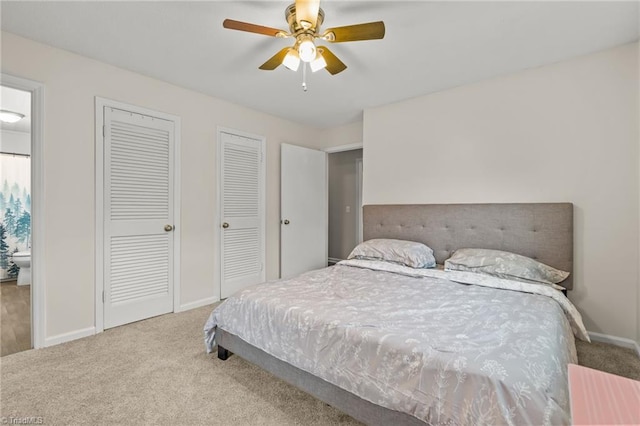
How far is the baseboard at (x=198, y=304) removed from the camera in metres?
3.24

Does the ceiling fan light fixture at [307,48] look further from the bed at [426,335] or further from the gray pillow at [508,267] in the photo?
the gray pillow at [508,267]

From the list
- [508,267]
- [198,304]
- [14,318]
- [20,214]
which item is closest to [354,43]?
[508,267]

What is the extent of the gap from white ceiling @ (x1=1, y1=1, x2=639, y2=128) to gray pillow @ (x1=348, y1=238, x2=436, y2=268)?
1.68 meters

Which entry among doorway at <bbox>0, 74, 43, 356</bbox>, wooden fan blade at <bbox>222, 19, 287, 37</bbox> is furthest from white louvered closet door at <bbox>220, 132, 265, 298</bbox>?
wooden fan blade at <bbox>222, 19, 287, 37</bbox>

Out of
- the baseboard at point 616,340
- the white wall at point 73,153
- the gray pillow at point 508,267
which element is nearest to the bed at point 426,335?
the gray pillow at point 508,267

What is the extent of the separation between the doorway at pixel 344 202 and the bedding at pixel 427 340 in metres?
3.38

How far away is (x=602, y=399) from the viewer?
27.3 inches

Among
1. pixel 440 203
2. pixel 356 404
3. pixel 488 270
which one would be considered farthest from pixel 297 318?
pixel 440 203

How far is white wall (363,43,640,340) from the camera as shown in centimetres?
237

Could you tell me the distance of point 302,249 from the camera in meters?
4.50

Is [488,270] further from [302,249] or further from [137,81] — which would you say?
[137,81]

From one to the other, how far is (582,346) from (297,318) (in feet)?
7.95

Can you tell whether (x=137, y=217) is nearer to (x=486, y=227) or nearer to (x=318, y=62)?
(x=318, y=62)

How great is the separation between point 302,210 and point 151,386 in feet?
9.76
